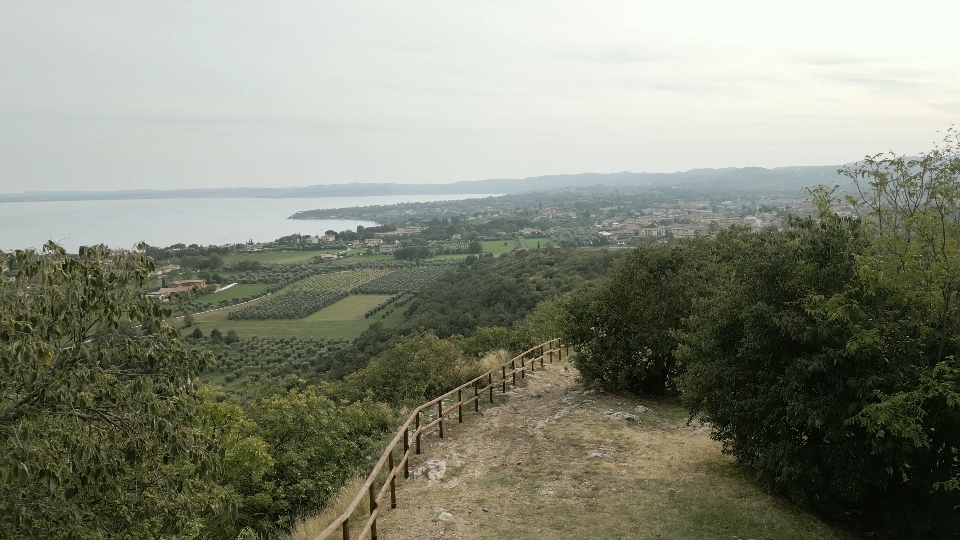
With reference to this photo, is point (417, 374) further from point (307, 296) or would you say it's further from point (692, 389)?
point (307, 296)

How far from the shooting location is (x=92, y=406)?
6.06 metres

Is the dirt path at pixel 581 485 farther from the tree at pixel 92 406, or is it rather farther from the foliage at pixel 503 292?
the foliage at pixel 503 292

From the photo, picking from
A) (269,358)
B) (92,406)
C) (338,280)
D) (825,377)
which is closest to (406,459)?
(92,406)

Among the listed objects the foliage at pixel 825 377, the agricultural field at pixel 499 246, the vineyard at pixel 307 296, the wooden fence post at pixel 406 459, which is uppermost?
the foliage at pixel 825 377

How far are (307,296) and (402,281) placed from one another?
17.0m

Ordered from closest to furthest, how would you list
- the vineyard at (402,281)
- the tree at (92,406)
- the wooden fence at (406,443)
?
the tree at (92,406)
the wooden fence at (406,443)
the vineyard at (402,281)

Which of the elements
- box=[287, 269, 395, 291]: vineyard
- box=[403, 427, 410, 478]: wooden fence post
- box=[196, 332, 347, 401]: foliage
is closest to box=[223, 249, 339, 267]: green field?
box=[287, 269, 395, 291]: vineyard

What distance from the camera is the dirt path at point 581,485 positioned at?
8656mm

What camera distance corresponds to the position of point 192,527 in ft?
27.0

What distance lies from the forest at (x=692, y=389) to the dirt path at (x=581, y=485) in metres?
0.97

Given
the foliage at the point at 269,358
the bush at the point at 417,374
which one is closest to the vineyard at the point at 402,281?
the foliage at the point at 269,358

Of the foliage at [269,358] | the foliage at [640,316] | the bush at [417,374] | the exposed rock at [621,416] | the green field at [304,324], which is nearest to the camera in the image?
the exposed rock at [621,416]

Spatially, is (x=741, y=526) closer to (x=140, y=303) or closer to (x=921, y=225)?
(x=921, y=225)

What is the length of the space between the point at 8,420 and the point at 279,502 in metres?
6.74
